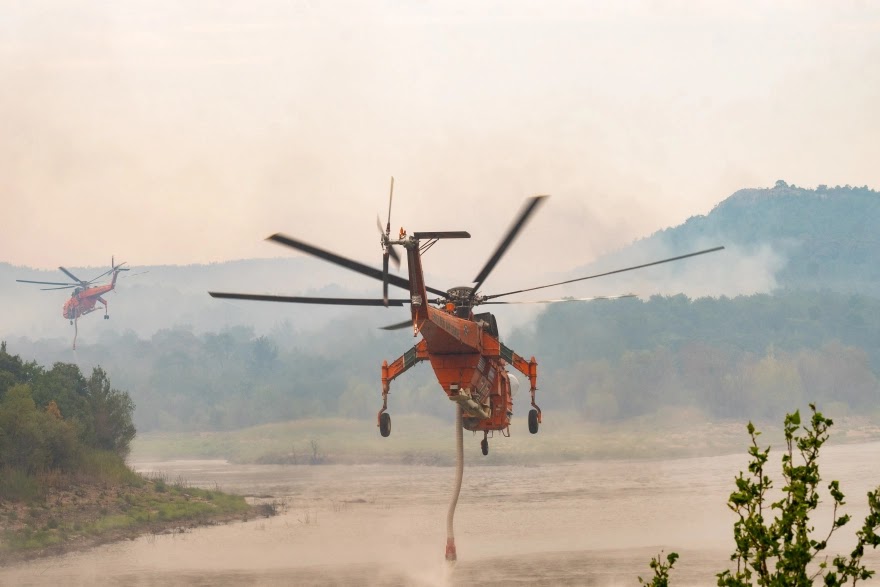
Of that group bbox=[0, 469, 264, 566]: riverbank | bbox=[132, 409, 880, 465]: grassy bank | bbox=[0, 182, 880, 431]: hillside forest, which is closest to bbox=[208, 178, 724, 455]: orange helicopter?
bbox=[0, 469, 264, 566]: riverbank

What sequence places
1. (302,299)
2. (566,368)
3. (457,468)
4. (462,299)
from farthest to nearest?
(566,368)
(457,468)
(462,299)
(302,299)

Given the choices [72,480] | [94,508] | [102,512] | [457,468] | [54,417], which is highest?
[54,417]

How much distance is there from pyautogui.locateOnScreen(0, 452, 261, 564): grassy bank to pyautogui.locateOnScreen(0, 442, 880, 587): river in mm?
1903

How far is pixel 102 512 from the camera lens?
8531 cm

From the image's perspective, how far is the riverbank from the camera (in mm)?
77875

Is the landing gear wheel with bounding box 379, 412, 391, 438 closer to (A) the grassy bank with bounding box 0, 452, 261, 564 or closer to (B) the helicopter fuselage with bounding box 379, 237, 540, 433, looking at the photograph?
(B) the helicopter fuselage with bounding box 379, 237, 540, 433

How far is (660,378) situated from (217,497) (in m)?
77.5

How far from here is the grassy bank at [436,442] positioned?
131 m

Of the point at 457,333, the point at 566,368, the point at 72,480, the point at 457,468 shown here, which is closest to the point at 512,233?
the point at 457,333

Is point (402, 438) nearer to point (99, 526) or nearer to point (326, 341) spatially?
point (326, 341)

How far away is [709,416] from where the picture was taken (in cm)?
16475

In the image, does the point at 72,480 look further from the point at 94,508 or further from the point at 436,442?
the point at 436,442

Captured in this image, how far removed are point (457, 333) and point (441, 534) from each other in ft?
148

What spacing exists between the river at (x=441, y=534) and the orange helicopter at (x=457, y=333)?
2327 cm
